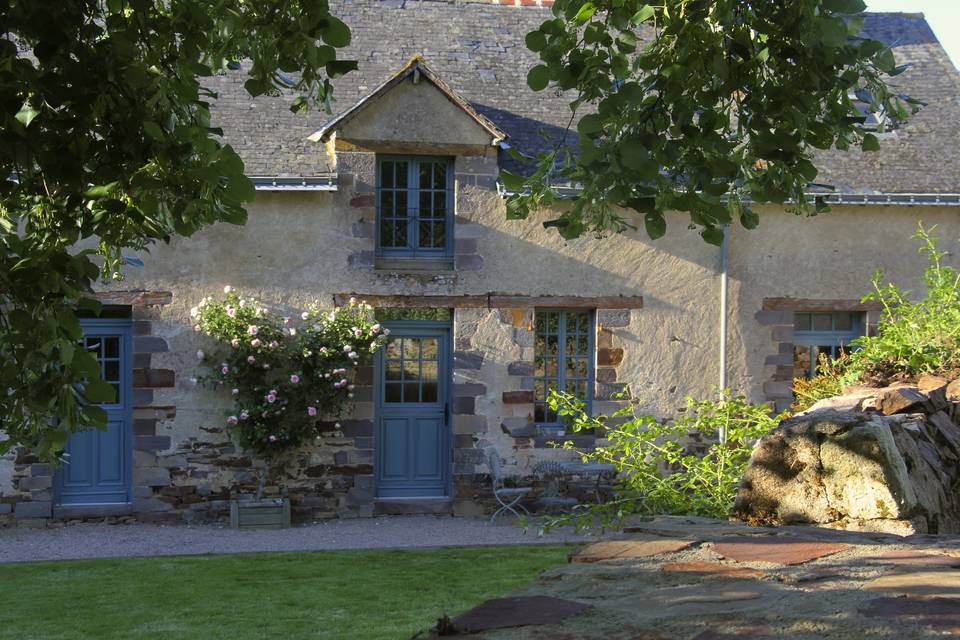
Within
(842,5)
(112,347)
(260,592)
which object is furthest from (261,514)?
(842,5)

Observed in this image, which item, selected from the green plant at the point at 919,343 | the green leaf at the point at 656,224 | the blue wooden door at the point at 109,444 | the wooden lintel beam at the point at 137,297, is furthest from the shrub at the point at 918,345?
the blue wooden door at the point at 109,444

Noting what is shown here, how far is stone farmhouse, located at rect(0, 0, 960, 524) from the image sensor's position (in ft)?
41.8

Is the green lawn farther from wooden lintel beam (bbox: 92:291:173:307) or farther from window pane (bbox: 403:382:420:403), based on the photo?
wooden lintel beam (bbox: 92:291:173:307)

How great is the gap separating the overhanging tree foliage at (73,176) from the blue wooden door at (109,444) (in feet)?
30.9

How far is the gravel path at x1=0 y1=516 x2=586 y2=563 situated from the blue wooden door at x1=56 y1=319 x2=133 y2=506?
1.56 feet

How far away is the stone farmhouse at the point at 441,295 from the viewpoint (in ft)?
41.8

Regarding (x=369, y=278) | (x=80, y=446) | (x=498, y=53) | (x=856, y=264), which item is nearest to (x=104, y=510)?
(x=80, y=446)

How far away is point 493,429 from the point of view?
43.5 feet

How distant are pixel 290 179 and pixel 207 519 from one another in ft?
12.9

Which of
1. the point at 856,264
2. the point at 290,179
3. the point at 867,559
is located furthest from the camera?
the point at 856,264

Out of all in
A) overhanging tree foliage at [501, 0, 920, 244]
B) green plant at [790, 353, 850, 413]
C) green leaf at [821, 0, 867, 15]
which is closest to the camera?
green leaf at [821, 0, 867, 15]

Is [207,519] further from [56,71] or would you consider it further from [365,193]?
[56,71]

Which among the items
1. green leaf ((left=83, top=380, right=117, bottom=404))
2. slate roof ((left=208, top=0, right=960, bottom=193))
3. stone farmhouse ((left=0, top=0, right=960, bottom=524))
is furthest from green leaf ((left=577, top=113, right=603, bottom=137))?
slate roof ((left=208, top=0, right=960, bottom=193))

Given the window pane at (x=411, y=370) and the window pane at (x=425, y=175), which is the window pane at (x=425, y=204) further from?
the window pane at (x=411, y=370)
